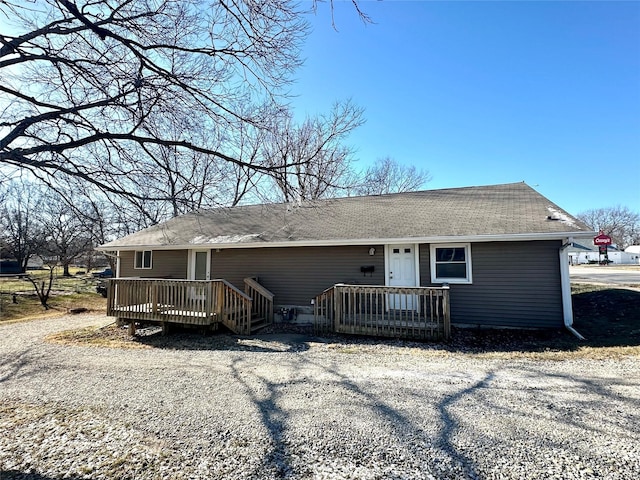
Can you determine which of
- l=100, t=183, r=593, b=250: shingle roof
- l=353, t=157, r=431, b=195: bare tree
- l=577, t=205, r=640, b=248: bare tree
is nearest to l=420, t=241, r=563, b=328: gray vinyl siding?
l=100, t=183, r=593, b=250: shingle roof

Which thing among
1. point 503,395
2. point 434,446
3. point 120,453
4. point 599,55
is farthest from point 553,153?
point 120,453

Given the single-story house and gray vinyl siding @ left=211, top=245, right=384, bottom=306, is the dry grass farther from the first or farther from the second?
gray vinyl siding @ left=211, top=245, right=384, bottom=306

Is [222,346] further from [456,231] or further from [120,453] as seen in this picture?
[456,231]

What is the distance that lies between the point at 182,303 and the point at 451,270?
7.32 m

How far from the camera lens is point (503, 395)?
392 cm

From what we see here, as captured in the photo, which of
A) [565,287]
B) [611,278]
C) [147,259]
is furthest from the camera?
[611,278]

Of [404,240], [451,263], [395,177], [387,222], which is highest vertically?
[395,177]

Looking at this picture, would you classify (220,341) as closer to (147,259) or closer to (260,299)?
(260,299)

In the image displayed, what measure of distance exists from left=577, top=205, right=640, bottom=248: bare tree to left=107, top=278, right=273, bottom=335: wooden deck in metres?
83.9

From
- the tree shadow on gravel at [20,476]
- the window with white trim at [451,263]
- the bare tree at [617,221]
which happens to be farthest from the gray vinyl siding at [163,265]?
the bare tree at [617,221]

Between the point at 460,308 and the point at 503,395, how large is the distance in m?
4.93

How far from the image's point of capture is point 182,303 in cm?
874

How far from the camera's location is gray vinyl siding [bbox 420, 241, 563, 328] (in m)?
7.96

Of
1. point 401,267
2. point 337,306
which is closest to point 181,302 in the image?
point 337,306
